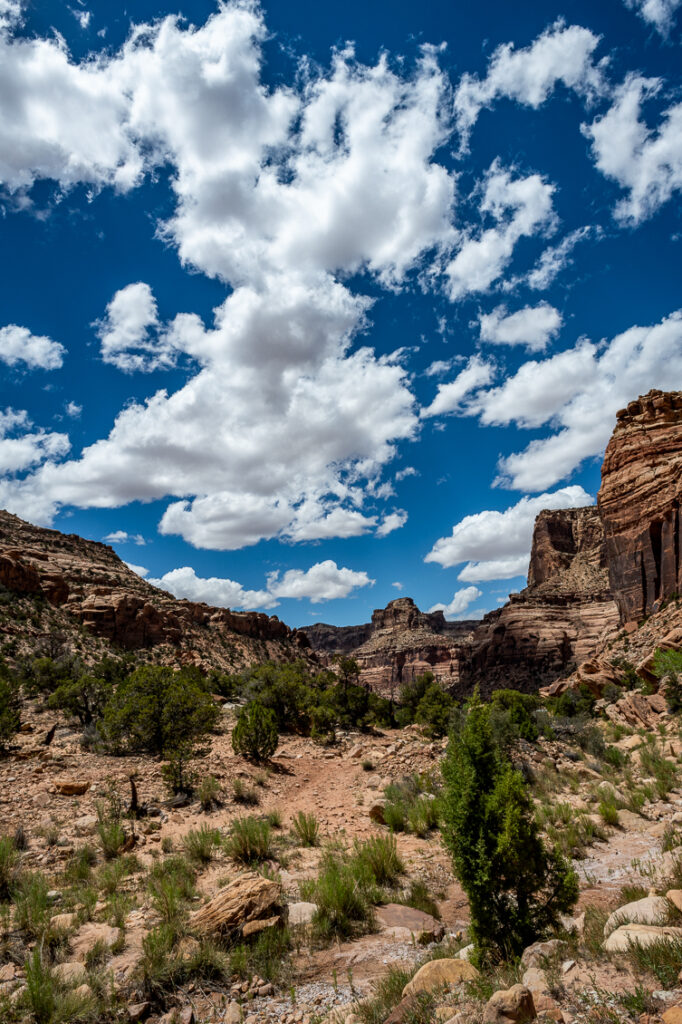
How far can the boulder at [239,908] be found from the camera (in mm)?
5938

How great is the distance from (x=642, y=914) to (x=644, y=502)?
51.1 meters

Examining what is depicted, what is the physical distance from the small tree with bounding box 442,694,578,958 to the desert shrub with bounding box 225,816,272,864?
4974 millimetres

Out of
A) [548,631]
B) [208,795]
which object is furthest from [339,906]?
[548,631]

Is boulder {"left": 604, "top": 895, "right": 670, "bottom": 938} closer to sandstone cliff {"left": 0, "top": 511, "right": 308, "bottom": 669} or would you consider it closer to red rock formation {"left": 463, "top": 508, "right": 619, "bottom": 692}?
sandstone cliff {"left": 0, "top": 511, "right": 308, "bottom": 669}

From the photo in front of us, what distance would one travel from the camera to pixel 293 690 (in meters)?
26.2

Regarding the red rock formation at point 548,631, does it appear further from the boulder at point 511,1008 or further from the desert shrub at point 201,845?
the boulder at point 511,1008

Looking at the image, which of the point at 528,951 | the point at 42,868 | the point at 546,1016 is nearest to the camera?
the point at 546,1016

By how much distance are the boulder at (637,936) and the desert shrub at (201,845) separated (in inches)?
278

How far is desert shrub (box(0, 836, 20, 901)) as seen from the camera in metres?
7.03

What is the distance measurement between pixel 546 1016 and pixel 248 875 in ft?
15.5

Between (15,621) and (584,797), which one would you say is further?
(15,621)

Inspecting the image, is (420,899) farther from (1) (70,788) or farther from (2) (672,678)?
(2) (672,678)

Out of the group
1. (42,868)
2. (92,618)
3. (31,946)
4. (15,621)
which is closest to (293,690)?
(42,868)

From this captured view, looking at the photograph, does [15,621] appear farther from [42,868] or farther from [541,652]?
[541,652]
